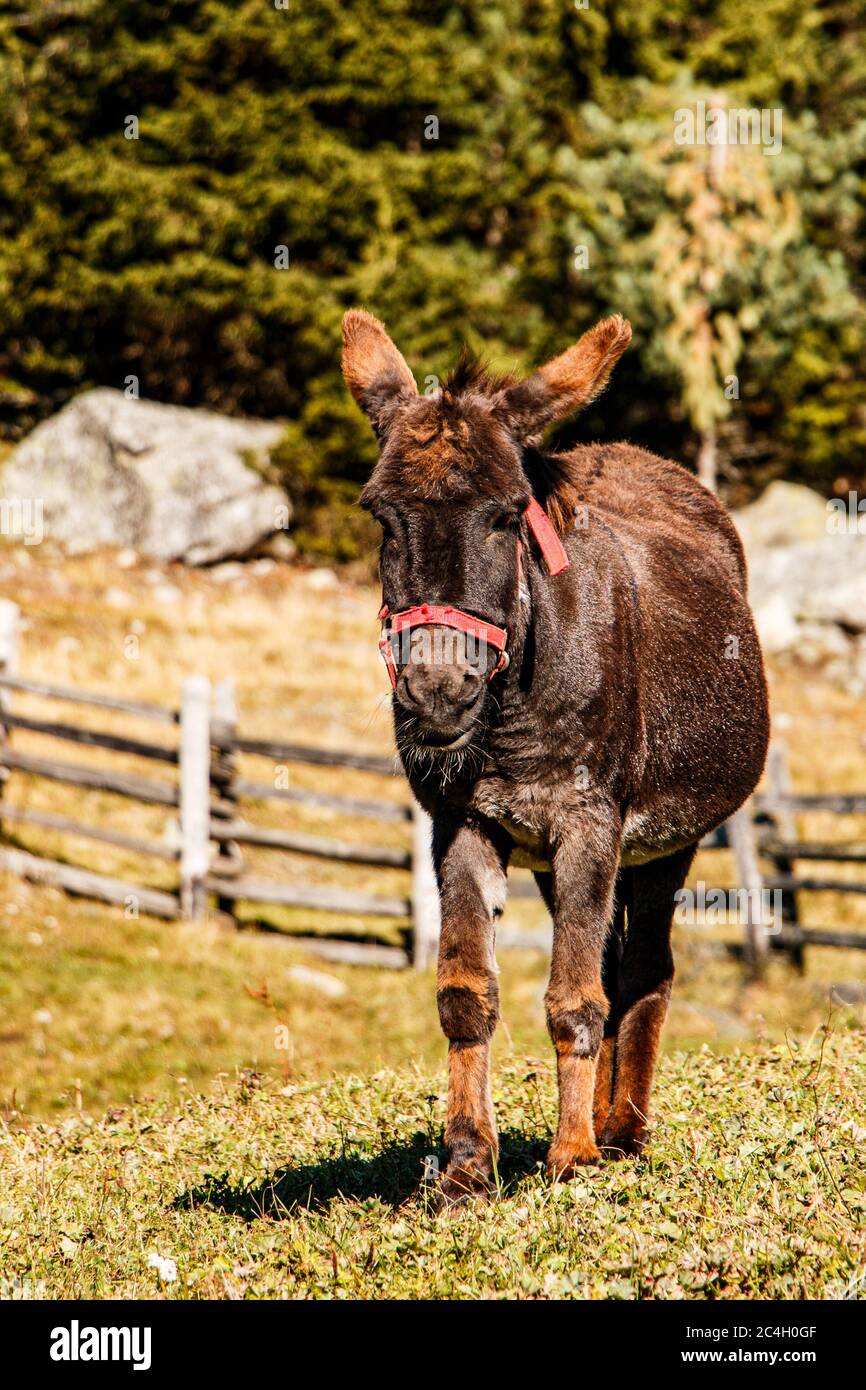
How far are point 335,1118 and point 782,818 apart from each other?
8785 mm

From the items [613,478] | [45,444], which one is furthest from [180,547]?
[613,478]

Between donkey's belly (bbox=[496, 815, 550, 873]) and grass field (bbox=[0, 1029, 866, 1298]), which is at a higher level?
donkey's belly (bbox=[496, 815, 550, 873])

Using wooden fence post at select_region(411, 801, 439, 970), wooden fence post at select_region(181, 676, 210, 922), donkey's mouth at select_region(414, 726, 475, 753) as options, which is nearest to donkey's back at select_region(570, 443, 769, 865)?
donkey's mouth at select_region(414, 726, 475, 753)

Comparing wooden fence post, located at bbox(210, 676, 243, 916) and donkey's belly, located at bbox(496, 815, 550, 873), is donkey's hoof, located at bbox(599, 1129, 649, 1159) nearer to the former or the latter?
donkey's belly, located at bbox(496, 815, 550, 873)

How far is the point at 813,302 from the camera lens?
103ft

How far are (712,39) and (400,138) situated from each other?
28.0 ft

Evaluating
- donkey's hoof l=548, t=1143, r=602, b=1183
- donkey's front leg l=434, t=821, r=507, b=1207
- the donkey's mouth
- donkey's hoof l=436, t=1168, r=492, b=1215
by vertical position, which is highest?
the donkey's mouth

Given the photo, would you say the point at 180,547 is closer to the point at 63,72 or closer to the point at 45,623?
the point at 45,623

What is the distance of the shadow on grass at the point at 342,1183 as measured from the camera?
5.10m

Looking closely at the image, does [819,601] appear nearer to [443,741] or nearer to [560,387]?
[560,387]

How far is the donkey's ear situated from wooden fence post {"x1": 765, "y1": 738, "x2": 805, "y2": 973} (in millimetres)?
9885

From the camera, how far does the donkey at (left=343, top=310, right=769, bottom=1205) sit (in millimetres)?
4418

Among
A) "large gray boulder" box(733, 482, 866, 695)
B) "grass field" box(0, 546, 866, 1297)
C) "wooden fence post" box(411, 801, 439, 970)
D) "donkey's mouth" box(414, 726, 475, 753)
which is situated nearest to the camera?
"grass field" box(0, 546, 866, 1297)

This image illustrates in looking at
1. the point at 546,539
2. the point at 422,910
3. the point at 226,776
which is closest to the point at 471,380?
the point at 546,539
